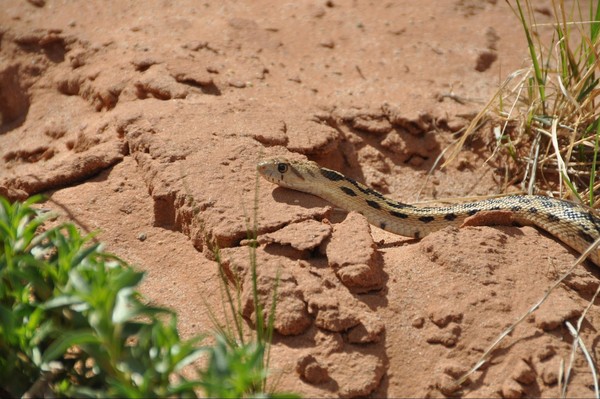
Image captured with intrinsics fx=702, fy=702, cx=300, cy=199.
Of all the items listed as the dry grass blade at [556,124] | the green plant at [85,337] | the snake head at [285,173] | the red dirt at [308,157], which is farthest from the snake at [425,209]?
the green plant at [85,337]

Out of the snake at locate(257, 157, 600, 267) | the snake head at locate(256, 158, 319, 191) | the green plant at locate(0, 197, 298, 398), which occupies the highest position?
the green plant at locate(0, 197, 298, 398)

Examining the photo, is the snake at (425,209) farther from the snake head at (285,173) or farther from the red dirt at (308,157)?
the red dirt at (308,157)

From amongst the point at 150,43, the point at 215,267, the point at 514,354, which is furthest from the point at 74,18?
the point at 514,354

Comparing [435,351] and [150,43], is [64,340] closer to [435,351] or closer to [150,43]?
[435,351]

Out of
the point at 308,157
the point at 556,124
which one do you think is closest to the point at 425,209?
the point at 308,157

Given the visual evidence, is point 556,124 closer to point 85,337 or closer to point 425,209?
point 425,209

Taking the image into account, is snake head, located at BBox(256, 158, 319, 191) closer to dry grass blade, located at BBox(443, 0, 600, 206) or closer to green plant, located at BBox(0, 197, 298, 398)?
dry grass blade, located at BBox(443, 0, 600, 206)

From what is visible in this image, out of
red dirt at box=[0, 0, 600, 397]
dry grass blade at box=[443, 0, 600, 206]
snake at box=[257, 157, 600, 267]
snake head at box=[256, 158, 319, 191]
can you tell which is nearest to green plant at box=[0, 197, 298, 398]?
red dirt at box=[0, 0, 600, 397]
